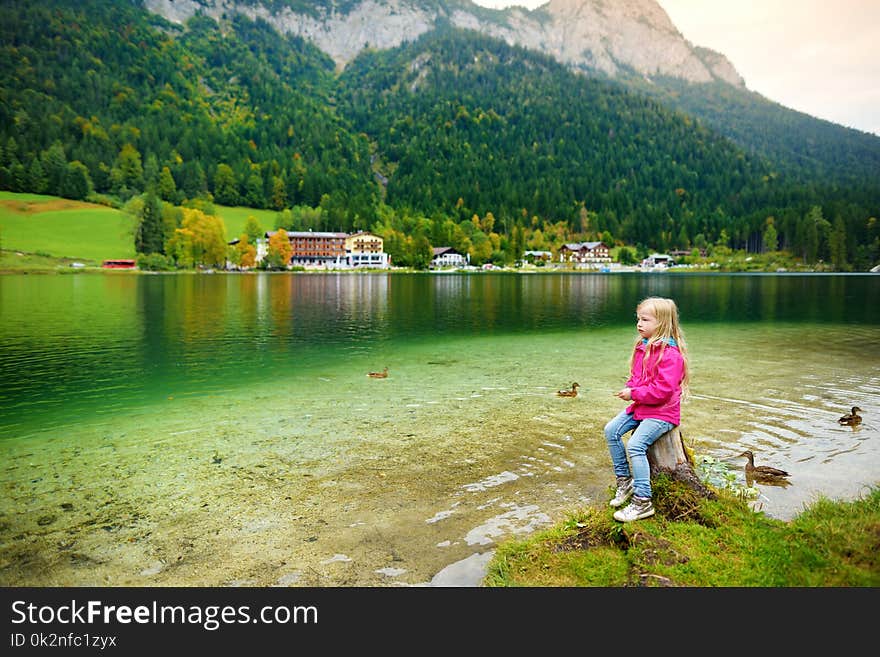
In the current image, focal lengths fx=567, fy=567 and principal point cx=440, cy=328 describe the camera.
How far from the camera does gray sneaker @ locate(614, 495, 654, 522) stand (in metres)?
6.57

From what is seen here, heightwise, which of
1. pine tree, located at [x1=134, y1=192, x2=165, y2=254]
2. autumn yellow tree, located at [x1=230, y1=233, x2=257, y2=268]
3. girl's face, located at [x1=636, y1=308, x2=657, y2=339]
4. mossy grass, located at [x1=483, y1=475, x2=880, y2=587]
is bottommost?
mossy grass, located at [x1=483, y1=475, x2=880, y2=587]

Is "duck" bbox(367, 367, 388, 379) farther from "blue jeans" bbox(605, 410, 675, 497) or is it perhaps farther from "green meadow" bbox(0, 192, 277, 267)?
"green meadow" bbox(0, 192, 277, 267)

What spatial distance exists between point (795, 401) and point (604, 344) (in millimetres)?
13957

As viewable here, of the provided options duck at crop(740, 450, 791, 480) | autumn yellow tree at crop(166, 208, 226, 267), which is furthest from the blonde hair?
autumn yellow tree at crop(166, 208, 226, 267)

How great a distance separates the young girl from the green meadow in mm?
142445

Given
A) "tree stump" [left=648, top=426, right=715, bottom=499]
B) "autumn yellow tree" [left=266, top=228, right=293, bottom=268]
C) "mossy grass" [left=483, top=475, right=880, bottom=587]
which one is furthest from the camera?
"autumn yellow tree" [left=266, top=228, right=293, bottom=268]

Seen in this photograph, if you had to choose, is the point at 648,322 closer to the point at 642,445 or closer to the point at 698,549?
the point at 642,445

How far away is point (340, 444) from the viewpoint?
12375mm

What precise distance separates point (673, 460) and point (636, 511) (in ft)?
2.77

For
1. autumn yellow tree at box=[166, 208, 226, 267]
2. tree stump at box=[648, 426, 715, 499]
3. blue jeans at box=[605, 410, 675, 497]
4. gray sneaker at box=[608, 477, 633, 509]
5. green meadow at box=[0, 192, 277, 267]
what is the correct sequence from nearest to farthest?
blue jeans at box=[605, 410, 675, 497], tree stump at box=[648, 426, 715, 499], gray sneaker at box=[608, 477, 633, 509], green meadow at box=[0, 192, 277, 267], autumn yellow tree at box=[166, 208, 226, 267]
